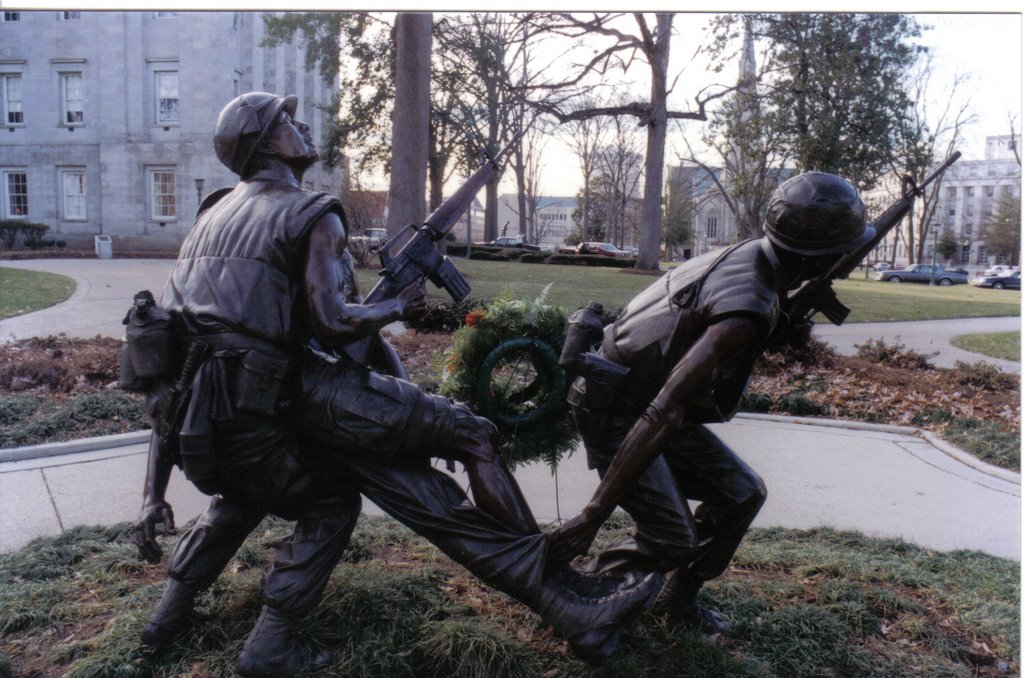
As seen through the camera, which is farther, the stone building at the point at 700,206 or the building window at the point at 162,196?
the stone building at the point at 700,206

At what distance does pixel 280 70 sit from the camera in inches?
313

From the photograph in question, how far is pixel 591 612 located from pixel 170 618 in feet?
5.79

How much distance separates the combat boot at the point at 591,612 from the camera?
2.87 meters

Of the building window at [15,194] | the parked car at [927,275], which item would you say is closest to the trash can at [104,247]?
the building window at [15,194]

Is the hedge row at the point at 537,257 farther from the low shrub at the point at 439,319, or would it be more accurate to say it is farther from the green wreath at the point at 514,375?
the green wreath at the point at 514,375

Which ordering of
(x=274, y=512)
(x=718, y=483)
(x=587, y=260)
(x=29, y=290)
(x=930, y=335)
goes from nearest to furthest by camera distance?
(x=274, y=512) < (x=718, y=483) < (x=29, y=290) < (x=930, y=335) < (x=587, y=260)

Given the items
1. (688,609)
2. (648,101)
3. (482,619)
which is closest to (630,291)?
(648,101)

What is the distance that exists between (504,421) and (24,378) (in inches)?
248

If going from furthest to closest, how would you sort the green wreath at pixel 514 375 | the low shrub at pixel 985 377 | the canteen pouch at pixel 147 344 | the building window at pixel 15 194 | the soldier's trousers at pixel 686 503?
the low shrub at pixel 985 377, the building window at pixel 15 194, the green wreath at pixel 514 375, the soldier's trousers at pixel 686 503, the canteen pouch at pixel 147 344

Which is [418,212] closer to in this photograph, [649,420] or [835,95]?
[835,95]

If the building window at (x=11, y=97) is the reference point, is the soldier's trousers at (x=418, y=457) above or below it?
below

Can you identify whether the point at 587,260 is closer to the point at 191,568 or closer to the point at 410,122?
the point at 410,122

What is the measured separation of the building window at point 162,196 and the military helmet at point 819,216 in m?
6.17

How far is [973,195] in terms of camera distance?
219 inches
